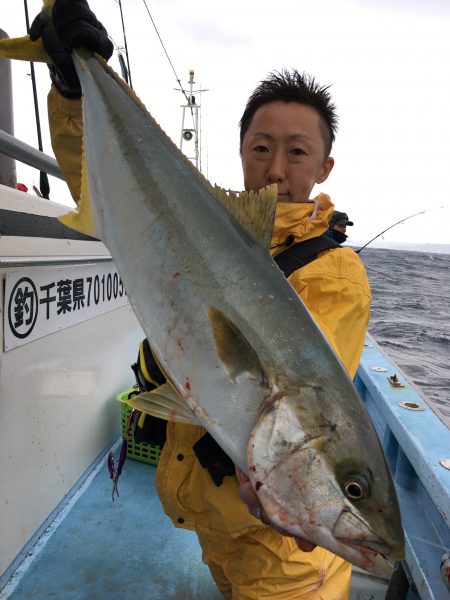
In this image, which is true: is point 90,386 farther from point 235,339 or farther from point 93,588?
point 235,339

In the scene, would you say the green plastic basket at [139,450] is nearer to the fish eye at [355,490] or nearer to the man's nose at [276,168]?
the man's nose at [276,168]

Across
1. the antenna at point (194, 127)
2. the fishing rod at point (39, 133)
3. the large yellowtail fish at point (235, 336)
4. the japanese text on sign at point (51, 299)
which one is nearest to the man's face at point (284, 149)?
the large yellowtail fish at point (235, 336)

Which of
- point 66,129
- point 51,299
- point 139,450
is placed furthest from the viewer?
point 139,450

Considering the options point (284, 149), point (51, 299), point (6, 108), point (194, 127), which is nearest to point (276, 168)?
point (284, 149)

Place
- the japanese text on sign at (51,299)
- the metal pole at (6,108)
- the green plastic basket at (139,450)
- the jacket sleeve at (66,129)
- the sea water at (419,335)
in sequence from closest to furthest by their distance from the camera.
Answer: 1. the jacket sleeve at (66,129)
2. the japanese text on sign at (51,299)
3. the metal pole at (6,108)
4. the green plastic basket at (139,450)
5. the sea water at (419,335)

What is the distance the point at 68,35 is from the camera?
5.15ft

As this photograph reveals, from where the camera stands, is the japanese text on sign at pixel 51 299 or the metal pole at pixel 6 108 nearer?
the japanese text on sign at pixel 51 299

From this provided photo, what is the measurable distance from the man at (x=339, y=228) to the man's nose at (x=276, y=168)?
566 mm

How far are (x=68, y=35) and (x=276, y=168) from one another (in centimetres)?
89

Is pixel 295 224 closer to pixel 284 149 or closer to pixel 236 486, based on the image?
pixel 284 149

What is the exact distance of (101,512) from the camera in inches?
111

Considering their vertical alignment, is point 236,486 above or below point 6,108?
below

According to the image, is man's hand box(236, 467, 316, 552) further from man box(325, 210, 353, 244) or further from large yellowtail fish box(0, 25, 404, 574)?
man box(325, 210, 353, 244)

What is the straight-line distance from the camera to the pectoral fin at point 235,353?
3.90 ft
